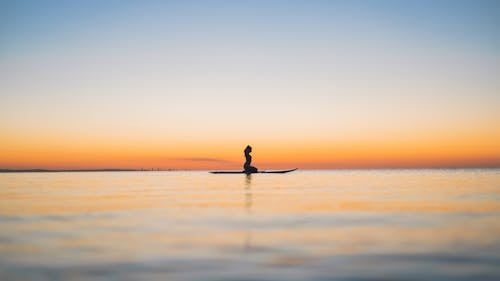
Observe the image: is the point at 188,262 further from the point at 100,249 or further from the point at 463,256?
the point at 463,256

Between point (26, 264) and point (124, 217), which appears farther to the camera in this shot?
point (124, 217)

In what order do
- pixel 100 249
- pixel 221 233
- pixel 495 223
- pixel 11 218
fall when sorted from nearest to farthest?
pixel 100 249 → pixel 221 233 → pixel 495 223 → pixel 11 218

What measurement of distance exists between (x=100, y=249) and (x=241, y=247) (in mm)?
4754

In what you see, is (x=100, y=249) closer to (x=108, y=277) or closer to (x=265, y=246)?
(x=108, y=277)

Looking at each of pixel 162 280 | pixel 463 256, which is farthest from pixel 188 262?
pixel 463 256

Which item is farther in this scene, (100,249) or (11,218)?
(11,218)

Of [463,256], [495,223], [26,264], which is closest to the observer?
[26,264]

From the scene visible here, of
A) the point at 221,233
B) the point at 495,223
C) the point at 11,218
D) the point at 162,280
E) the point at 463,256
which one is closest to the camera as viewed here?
the point at 162,280

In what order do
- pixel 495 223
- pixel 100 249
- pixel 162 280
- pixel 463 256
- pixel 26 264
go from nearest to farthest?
pixel 162 280
pixel 26 264
pixel 463 256
pixel 100 249
pixel 495 223

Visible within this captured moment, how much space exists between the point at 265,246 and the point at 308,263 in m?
2.92

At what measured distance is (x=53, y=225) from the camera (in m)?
21.5

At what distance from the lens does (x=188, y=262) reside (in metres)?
13.3

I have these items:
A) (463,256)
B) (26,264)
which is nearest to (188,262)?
(26,264)

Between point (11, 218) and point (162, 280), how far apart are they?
1706 cm
